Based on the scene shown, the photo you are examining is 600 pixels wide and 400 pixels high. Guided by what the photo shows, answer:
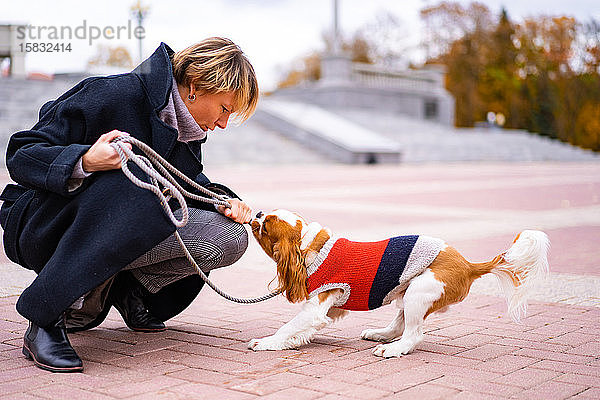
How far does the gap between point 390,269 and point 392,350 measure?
1.21 feet

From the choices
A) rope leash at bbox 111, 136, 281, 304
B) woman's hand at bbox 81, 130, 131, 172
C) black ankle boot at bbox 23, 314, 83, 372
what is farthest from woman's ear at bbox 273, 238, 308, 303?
black ankle boot at bbox 23, 314, 83, 372

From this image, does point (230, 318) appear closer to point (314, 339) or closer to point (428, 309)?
point (314, 339)

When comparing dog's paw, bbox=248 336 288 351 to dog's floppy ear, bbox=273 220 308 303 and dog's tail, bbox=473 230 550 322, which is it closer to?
dog's floppy ear, bbox=273 220 308 303

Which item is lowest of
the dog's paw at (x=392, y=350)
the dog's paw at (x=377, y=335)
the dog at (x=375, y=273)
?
the dog's paw at (x=377, y=335)

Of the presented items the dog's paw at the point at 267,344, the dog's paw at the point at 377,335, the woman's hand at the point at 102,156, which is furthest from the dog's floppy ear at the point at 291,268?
the woman's hand at the point at 102,156

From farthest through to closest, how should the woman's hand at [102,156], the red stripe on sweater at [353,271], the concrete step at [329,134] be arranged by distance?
the concrete step at [329,134]
the red stripe on sweater at [353,271]
the woman's hand at [102,156]

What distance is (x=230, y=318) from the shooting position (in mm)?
4359

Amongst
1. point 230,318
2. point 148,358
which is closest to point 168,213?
point 148,358

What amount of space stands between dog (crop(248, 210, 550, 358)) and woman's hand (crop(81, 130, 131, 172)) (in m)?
Result: 0.77

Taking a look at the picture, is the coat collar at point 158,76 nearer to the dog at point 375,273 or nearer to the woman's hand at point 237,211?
the woman's hand at point 237,211

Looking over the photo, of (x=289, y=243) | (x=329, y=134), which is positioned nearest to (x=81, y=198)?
(x=289, y=243)

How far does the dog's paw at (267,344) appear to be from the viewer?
3.54 m

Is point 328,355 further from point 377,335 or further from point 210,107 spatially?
point 210,107

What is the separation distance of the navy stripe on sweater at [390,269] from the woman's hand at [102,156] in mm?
1273
